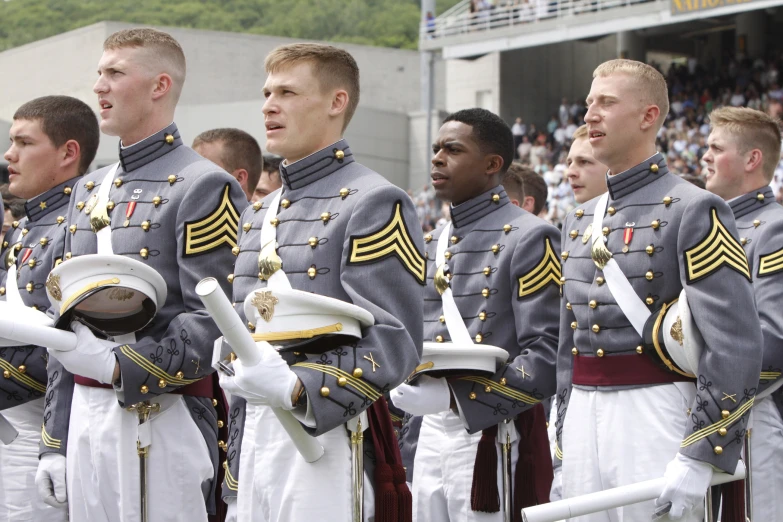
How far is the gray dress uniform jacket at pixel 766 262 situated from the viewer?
588 cm

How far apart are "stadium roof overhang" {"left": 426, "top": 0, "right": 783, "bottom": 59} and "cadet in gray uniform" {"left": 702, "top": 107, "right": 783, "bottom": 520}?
2135cm

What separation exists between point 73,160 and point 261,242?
2.07m

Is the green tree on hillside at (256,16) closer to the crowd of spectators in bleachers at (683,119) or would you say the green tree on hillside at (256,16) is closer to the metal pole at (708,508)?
the crowd of spectators in bleachers at (683,119)

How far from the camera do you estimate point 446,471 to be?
18.7 feet

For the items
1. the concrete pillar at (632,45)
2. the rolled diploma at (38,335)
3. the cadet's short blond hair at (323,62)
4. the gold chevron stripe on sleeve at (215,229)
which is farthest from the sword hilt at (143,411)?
the concrete pillar at (632,45)

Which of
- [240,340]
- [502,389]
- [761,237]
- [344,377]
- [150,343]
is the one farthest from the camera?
[761,237]

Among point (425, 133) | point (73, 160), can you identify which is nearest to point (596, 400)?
point (73, 160)

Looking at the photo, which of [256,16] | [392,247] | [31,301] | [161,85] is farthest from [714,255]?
[256,16]

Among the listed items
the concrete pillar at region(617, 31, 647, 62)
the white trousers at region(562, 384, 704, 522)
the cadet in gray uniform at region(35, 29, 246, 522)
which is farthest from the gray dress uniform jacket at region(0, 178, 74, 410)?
the concrete pillar at region(617, 31, 647, 62)

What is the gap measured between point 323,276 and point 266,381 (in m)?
0.62

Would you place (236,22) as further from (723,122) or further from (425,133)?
(723,122)

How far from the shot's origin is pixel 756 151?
6.45m

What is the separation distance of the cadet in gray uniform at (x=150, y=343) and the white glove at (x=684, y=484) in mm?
1749

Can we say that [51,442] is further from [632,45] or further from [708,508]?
[632,45]
